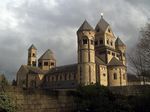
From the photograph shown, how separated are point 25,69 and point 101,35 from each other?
1197 inches

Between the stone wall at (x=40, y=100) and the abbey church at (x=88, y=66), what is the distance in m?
57.2

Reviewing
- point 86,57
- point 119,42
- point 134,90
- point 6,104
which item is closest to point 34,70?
point 86,57

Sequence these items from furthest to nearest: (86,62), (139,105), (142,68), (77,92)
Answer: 1. (86,62)
2. (142,68)
3. (139,105)
4. (77,92)

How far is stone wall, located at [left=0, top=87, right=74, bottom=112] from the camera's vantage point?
12.7 m

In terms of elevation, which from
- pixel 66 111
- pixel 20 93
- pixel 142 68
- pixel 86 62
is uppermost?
pixel 86 62

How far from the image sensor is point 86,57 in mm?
78562

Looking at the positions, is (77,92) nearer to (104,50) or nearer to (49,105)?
(49,105)

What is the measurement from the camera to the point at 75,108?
16172mm

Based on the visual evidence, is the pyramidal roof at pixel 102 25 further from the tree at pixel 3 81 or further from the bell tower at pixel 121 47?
the tree at pixel 3 81

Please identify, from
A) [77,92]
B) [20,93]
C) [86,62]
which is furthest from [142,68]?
[86,62]

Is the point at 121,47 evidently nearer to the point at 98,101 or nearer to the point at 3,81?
the point at 98,101

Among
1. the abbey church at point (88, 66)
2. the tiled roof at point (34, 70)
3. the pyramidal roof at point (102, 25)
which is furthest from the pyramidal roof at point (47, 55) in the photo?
the pyramidal roof at point (102, 25)

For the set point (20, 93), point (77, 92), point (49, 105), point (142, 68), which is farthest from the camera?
point (142, 68)

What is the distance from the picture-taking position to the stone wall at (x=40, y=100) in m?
12.7
